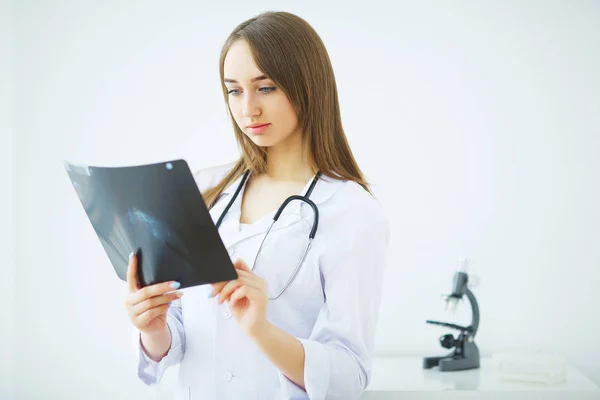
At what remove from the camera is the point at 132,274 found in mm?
1188

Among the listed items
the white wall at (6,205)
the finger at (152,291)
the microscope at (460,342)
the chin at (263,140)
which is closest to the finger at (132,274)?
the finger at (152,291)

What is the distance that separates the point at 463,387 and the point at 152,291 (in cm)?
137

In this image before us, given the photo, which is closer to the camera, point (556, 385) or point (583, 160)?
point (556, 385)

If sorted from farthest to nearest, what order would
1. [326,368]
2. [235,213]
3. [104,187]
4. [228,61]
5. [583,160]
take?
[583,160], [235,213], [228,61], [326,368], [104,187]

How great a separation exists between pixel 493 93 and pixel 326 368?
1.66 metres

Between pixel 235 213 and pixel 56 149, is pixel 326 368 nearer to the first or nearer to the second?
pixel 235 213

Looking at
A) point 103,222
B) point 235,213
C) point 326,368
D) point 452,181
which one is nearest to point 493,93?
point 452,181

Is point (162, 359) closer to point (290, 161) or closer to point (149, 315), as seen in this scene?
point (149, 315)

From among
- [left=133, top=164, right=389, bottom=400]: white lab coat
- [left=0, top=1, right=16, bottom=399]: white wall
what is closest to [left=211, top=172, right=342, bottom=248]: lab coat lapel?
[left=133, top=164, right=389, bottom=400]: white lab coat

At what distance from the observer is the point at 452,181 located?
8.48 feet

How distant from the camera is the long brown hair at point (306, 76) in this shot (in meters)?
1.35

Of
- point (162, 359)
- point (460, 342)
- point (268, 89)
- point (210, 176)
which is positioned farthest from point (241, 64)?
point (460, 342)

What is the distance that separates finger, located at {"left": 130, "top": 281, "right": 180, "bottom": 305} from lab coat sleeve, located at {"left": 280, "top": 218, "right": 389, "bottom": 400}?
0.28 metres

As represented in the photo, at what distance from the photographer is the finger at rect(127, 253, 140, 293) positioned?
1180 millimetres
